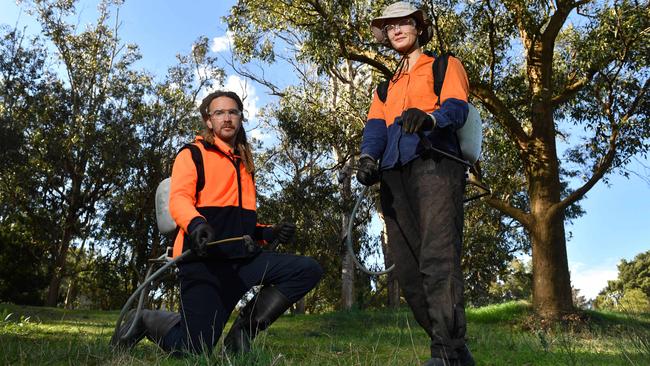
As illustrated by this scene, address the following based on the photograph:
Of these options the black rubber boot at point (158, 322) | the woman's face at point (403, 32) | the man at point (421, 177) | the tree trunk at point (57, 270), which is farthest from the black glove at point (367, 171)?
the tree trunk at point (57, 270)

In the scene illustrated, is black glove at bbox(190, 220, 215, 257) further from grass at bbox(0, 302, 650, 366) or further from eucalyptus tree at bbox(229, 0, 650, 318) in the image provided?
eucalyptus tree at bbox(229, 0, 650, 318)

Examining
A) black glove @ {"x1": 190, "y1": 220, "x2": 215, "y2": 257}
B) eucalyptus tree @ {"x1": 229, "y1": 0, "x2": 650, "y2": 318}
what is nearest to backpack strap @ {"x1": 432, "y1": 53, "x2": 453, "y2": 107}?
black glove @ {"x1": 190, "y1": 220, "x2": 215, "y2": 257}

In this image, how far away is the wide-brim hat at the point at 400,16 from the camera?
3.95 meters

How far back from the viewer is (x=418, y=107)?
3832 mm

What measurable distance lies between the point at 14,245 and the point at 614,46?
25020 mm

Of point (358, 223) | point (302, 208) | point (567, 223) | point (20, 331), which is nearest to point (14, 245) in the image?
point (302, 208)

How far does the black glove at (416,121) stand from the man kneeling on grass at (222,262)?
4.32ft

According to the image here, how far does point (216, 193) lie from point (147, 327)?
4.02 ft

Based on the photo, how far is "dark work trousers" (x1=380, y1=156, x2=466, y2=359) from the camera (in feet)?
11.1

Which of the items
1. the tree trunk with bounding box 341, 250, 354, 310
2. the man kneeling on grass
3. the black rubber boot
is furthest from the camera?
the tree trunk with bounding box 341, 250, 354, 310

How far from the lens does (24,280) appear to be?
27.4m

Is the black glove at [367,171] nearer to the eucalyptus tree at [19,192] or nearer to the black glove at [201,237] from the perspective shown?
the black glove at [201,237]

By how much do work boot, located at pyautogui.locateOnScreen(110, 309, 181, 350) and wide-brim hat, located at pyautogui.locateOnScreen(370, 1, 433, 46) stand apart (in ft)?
8.18

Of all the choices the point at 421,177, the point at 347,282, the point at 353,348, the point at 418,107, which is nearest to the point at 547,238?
the point at 353,348
